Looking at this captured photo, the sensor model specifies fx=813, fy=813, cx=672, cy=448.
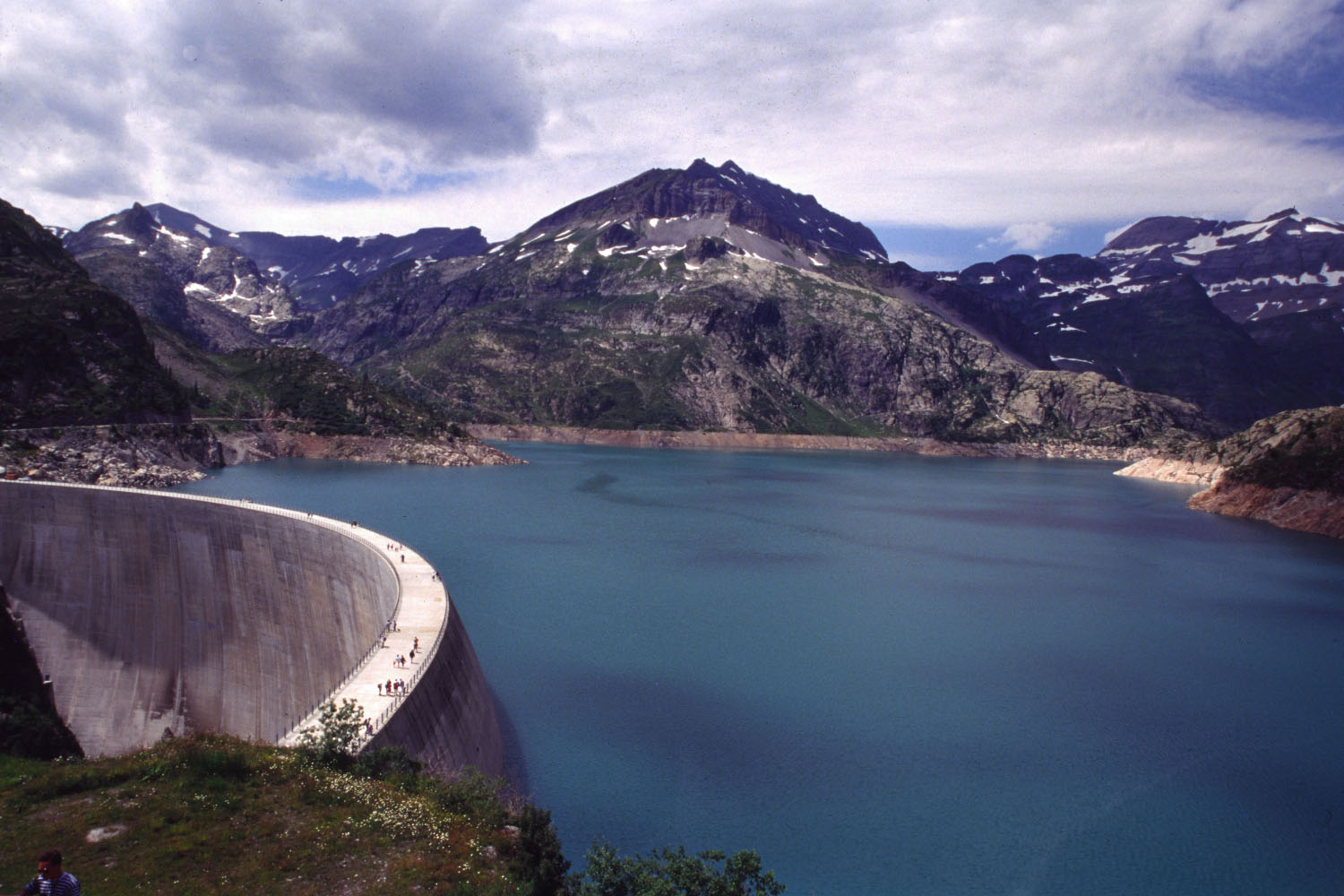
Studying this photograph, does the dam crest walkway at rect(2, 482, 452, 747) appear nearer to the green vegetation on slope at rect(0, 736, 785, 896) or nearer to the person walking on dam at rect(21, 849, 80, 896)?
the green vegetation on slope at rect(0, 736, 785, 896)

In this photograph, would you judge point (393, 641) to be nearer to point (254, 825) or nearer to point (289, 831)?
point (254, 825)

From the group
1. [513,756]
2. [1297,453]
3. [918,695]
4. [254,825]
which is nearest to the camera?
[254,825]

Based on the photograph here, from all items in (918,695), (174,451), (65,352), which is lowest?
(918,695)

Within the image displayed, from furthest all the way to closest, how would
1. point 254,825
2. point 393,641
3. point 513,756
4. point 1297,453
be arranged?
1. point 1297,453
2. point 513,756
3. point 393,641
4. point 254,825

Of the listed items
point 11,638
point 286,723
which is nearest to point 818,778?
point 286,723

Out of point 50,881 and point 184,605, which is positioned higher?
point 50,881

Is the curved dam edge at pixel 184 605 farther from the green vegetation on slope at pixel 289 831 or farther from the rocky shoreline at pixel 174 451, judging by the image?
the rocky shoreline at pixel 174 451

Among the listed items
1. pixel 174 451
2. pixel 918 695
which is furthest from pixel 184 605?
pixel 174 451
